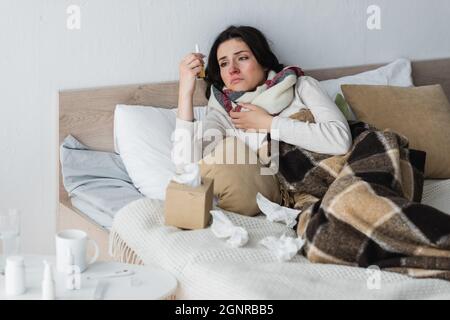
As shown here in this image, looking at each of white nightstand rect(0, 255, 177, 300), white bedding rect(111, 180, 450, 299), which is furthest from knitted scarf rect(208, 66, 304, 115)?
white nightstand rect(0, 255, 177, 300)

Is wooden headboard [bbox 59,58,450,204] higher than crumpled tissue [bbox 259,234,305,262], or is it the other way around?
wooden headboard [bbox 59,58,450,204]

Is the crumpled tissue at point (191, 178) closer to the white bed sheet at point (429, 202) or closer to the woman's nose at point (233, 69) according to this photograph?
the white bed sheet at point (429, 202)

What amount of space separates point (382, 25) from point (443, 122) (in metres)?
0.47

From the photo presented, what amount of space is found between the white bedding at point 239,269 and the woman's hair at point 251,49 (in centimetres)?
62

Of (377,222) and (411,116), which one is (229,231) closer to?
(377,222)

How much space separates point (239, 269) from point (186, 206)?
268mm

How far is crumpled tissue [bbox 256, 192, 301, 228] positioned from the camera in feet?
6.34

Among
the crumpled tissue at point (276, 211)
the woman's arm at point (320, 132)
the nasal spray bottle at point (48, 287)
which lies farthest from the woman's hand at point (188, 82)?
the nasal spray bottle at point (48, 287)

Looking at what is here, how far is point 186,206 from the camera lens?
70.7 inches

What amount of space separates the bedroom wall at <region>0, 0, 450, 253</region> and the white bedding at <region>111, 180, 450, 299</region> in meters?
0.50

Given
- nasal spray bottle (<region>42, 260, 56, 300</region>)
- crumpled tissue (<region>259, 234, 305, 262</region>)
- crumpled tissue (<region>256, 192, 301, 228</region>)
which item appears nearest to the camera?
nasal spray bottle (<region>42, 260, 56, 300</region>)

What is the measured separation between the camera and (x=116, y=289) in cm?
148

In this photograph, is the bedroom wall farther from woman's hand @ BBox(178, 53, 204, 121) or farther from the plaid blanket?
the plaid blanket

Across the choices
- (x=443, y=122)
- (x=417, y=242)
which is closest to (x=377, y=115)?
(x=443, y=122)
